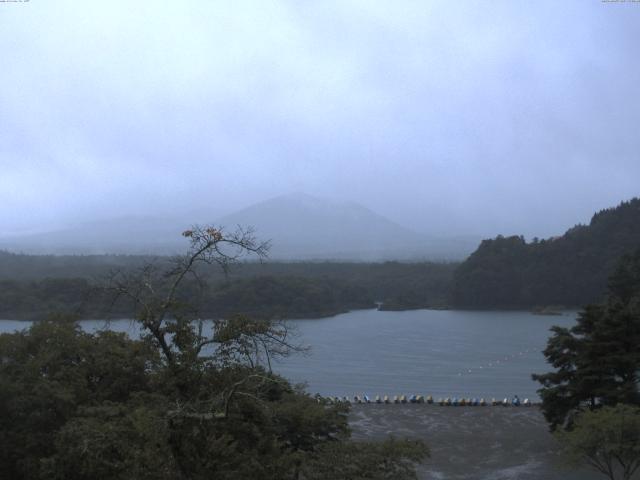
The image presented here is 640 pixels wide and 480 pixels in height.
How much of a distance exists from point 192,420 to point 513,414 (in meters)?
11.4

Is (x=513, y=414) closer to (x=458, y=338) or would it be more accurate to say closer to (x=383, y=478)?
(x=383, y=478)

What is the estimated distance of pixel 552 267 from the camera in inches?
1476

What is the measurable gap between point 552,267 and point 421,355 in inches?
667

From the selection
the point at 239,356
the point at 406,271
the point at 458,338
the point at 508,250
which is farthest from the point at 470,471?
the point at 406,271

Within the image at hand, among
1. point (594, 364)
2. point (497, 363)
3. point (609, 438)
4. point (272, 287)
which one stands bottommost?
point (497, 363)

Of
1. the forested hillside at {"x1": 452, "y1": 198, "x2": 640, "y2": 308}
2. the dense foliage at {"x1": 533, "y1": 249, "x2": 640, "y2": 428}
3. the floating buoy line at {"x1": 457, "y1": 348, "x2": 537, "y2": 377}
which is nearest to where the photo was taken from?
the dense foliage at {"x1": 533, "y1": 249, "x2": 640, "y2": 428}

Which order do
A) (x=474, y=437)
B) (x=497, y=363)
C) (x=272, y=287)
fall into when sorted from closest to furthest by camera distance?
(x=474, y=437)
(x=497, y=363)
(x=272, y=287)

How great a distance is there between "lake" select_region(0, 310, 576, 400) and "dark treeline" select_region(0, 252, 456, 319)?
1319mm

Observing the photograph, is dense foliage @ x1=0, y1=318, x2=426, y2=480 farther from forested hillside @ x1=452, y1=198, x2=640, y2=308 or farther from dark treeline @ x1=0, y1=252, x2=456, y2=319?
forested hillside @ x1=452, y1=198, x2=640, y2=308

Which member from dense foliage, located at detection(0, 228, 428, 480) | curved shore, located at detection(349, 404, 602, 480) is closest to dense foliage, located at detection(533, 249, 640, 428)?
curved shore, located at detection(349, 404, 602, 480)

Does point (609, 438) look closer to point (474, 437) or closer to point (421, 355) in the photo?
point (474, 437)

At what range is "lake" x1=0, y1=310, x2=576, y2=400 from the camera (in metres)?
18.3

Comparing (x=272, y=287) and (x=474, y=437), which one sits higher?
(x=272, y=287)

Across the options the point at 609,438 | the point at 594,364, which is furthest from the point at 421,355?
the point at 609,438
